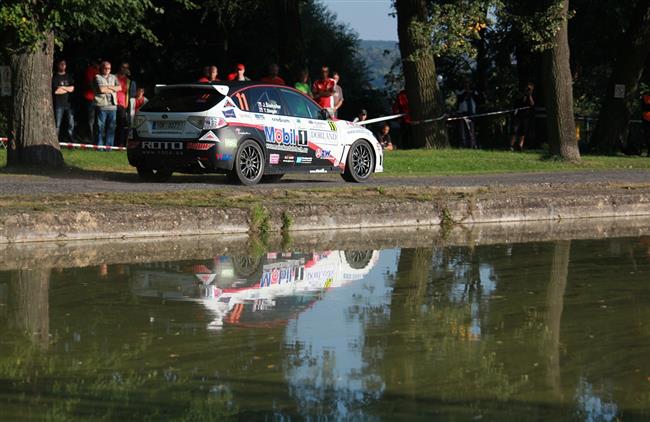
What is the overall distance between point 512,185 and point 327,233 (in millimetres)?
4485

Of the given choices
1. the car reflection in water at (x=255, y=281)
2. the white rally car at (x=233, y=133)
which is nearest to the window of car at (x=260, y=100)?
the white rally car at (x=233, y=133)

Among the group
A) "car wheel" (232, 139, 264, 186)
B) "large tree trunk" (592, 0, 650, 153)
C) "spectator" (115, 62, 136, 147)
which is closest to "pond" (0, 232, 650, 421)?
"car wheel" (232, 139, 264, 186)

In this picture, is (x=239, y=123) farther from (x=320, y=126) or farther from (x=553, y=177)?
(x=553, y=177)

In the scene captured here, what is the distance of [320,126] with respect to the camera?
69.9ft

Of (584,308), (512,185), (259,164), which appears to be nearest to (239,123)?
(259,164)

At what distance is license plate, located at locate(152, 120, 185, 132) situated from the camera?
19.6m

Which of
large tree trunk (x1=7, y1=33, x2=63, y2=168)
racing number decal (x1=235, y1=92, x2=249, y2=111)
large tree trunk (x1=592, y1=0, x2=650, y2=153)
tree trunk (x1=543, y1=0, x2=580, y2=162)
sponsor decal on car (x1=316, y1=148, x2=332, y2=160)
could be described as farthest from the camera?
large tree trunk (x1=592, y1=0, x2=650, y2=153)

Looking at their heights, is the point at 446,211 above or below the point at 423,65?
below

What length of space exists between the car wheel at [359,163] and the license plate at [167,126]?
3.28m

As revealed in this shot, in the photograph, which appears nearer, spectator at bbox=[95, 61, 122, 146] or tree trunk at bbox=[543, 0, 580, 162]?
spectator at bbox=[95, 61, 122, 146]

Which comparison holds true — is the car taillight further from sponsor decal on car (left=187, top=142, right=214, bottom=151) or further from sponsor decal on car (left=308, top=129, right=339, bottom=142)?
sponsor decal on car (left=308, top=129, right=339, bottom=142)

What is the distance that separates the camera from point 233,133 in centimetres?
1959

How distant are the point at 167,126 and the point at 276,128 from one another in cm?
167

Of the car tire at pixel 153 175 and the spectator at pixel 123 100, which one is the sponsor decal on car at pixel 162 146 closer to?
the car tire at pixel 153 175
